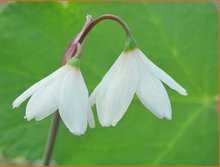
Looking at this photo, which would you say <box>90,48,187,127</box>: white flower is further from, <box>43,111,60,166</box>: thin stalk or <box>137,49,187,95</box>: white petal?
<box>43,111,60,166</box>: thin stalk

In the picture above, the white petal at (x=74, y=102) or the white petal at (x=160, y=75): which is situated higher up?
the white petal at (x=160, y=75)

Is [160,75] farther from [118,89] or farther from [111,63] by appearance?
[111,63]

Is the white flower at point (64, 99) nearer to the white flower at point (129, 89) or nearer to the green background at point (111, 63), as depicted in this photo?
the white flower at point (129, 89)

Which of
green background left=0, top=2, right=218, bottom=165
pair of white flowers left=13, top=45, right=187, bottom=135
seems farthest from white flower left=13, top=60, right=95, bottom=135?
green background left=0, top=2, right=218, bottom=165

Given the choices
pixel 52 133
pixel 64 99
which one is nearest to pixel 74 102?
pixel 64 99

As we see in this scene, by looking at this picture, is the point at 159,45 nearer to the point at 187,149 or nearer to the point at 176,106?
the point at 176,106

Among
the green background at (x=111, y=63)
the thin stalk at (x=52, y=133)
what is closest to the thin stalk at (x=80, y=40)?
the thin stalk at (x=52, y=133)

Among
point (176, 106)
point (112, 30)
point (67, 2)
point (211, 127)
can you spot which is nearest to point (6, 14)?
point (67, 2)
